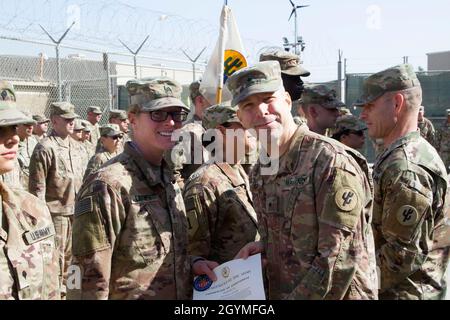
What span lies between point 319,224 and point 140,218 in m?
0.91

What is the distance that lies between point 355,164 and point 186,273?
1106 mm

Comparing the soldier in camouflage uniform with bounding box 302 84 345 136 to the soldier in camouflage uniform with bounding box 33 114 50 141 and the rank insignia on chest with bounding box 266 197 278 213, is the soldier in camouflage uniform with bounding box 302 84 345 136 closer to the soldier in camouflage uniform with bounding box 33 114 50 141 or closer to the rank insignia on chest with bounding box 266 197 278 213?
the rank insignia on chest with bounding box 266 197 278 213

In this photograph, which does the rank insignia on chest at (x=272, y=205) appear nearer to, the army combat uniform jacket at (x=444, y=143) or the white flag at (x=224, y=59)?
the white flag at (x=224, y=59)

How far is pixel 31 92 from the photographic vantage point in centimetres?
1282

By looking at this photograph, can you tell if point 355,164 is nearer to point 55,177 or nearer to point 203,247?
point 203,247

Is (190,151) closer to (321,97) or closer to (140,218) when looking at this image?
(321,97)

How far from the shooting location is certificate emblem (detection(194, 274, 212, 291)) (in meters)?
2.92

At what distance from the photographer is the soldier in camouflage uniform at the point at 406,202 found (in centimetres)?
308

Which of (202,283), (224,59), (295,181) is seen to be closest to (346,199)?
(295,181)

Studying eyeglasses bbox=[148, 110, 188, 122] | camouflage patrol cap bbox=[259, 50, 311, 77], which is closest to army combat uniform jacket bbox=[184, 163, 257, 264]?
eyeglasses bbox=[148, 110, 188, 122]

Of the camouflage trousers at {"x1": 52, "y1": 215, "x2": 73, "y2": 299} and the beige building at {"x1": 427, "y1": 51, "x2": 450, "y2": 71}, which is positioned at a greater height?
the beige building at {"x1": 427, "y1": 51, "x2": 450, "y2": 71}

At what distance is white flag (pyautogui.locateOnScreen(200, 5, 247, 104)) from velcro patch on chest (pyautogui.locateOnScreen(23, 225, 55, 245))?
3078 millimetres

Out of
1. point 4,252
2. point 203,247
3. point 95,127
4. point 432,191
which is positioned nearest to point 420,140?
point 432,191

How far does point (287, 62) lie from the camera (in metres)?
4.55
